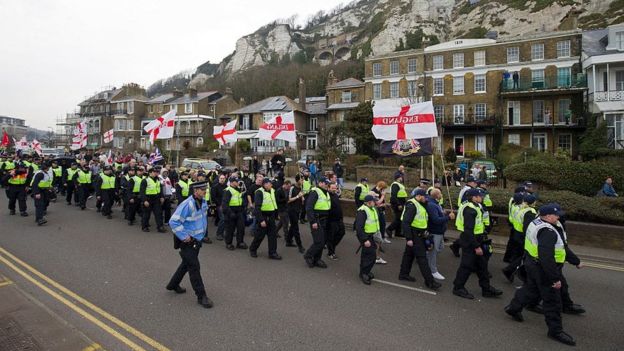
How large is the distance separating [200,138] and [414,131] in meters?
48.9

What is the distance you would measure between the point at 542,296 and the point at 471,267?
4.28ft

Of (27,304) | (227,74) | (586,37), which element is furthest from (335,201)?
(227,74)

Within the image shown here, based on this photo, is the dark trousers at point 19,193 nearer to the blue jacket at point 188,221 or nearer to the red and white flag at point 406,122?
the blue jacket at point 188,221

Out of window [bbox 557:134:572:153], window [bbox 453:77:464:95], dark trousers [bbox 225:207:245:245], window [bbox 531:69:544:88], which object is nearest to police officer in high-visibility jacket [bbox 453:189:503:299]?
dark trousers [bbox 225:207:245:245]

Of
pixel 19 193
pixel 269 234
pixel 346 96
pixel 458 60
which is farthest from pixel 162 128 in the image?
pixel 346 96

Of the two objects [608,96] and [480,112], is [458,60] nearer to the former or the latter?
[480,112]

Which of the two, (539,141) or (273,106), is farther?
(273,106)

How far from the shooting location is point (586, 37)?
108 feet

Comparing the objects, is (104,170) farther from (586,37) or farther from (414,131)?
(586,37)

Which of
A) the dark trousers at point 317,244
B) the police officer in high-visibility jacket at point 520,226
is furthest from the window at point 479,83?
the dark trousers at point 317,244

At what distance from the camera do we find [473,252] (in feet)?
20.4

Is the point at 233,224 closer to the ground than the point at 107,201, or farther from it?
closer to the ground

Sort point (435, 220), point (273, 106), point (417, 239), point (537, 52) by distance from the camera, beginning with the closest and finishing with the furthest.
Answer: point (417, 239), point (435, 220), point (537, 52), point (273, 106)

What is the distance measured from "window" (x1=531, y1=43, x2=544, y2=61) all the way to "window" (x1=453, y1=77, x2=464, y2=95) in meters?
6.42
